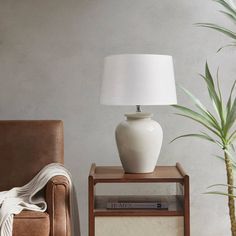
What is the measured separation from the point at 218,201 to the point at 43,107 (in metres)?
1.34

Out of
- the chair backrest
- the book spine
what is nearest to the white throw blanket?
the chair backrest

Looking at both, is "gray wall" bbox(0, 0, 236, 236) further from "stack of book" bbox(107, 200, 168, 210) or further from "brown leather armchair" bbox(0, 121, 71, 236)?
"stack of book" bbox(107, 200, 168, 210)

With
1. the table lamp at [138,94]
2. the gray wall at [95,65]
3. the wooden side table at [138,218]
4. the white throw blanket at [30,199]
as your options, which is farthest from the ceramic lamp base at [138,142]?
the gray wall at [95,65]

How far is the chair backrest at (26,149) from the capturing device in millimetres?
3607

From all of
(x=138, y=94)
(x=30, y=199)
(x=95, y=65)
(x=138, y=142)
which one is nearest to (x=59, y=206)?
(x=30, y=199)

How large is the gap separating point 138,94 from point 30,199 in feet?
2.70

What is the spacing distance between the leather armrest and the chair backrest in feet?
1.48

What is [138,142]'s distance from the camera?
3.38 m

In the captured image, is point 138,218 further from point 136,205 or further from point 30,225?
point 30,225

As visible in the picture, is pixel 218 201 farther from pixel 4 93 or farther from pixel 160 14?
pixel 4 93

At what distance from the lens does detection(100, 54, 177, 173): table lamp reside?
3.23 m

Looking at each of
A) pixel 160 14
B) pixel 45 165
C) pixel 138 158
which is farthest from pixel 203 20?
pixel 45 165

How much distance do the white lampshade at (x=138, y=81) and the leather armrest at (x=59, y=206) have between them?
52 centimetres

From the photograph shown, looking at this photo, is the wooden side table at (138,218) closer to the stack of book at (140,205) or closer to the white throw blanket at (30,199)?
the stack of book at (140,205)
